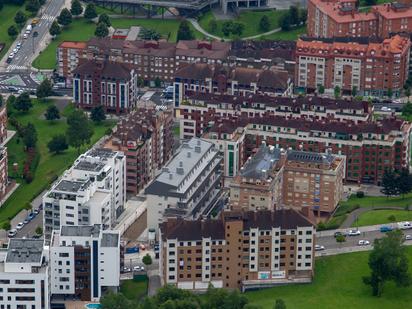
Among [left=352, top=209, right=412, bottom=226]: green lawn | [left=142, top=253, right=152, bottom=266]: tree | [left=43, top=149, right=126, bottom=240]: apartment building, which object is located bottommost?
[left=142, top=253, right=152, bottom=266]: tree

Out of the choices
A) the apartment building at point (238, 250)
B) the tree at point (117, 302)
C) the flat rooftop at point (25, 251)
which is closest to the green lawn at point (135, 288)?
the apartment building at point (238, 250)

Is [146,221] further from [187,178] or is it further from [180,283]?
[180,283]

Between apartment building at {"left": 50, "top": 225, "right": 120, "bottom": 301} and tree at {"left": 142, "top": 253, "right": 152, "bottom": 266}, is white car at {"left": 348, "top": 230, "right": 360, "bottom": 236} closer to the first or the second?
tree at {"left": 142, "top": 253, "right": 152, "bottom": 266}

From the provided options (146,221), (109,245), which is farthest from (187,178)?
(109,245)

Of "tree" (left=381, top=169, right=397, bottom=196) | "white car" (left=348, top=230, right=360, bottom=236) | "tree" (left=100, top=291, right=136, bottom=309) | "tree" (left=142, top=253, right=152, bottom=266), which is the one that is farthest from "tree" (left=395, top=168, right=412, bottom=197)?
"tree" (left=100, top=291, right=136, bottom=309)

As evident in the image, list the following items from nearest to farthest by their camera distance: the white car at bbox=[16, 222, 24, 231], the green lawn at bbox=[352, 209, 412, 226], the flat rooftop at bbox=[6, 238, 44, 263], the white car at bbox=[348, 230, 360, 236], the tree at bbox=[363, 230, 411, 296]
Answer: the flat rooftop at bbox=[6, 238, 44, 263] → the tree at bbox=[363, 230, 411, 296] → the white car at bbox=[348, 230, 360, 236] → the green lawn at bbox=[352, 209, 412, 226] → the white car at bbox=[16, 222, 24, 231]

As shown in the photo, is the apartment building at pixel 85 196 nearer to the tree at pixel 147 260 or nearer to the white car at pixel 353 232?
the tree at pixel 147 260
